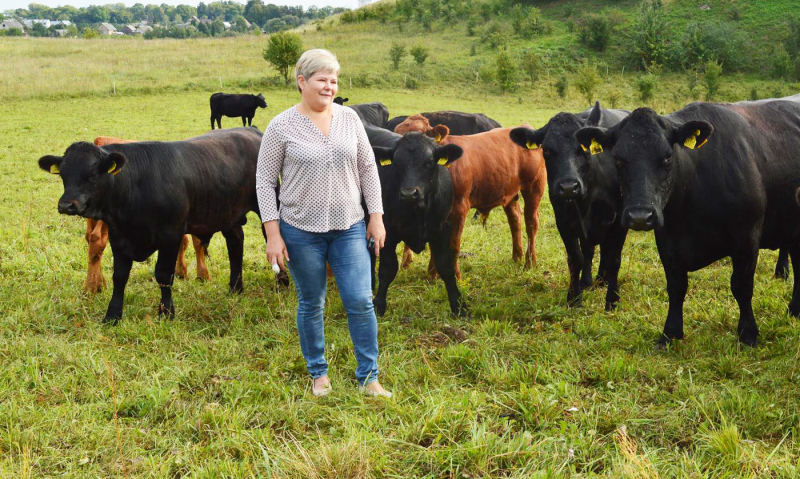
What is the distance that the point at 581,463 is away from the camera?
333 centimetres

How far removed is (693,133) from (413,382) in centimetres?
280

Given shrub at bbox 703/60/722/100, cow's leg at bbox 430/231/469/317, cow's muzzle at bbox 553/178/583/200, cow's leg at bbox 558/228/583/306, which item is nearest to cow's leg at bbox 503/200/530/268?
cow's leg at bbox 558/228/583/306

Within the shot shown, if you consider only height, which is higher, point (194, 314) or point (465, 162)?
point (465, 162)

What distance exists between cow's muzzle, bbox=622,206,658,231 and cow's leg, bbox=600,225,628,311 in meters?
1.83

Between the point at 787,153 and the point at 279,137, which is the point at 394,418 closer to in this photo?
the point at 279,137

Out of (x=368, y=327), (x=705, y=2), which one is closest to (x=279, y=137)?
(x=368, y=327)

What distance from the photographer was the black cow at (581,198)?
590 centimetres

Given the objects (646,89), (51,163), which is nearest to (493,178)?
(51,163)

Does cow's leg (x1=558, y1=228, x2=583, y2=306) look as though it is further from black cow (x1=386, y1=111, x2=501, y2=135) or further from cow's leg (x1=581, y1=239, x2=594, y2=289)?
black cow (x1=386, y1=111, x2=501, y2=135)

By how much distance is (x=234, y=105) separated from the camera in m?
24.2

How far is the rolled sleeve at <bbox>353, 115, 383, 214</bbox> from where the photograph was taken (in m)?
3.96

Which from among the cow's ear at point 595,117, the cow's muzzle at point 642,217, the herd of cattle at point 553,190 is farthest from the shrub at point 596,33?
the cow's muzzle at point 642,217

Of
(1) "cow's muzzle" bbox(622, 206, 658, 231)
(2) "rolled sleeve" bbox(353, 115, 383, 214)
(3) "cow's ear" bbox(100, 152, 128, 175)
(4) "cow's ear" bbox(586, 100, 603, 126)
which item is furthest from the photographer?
(4) "cow's ear" bbox(586, 100, 603, 126)

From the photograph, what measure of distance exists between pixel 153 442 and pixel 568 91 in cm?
3665
